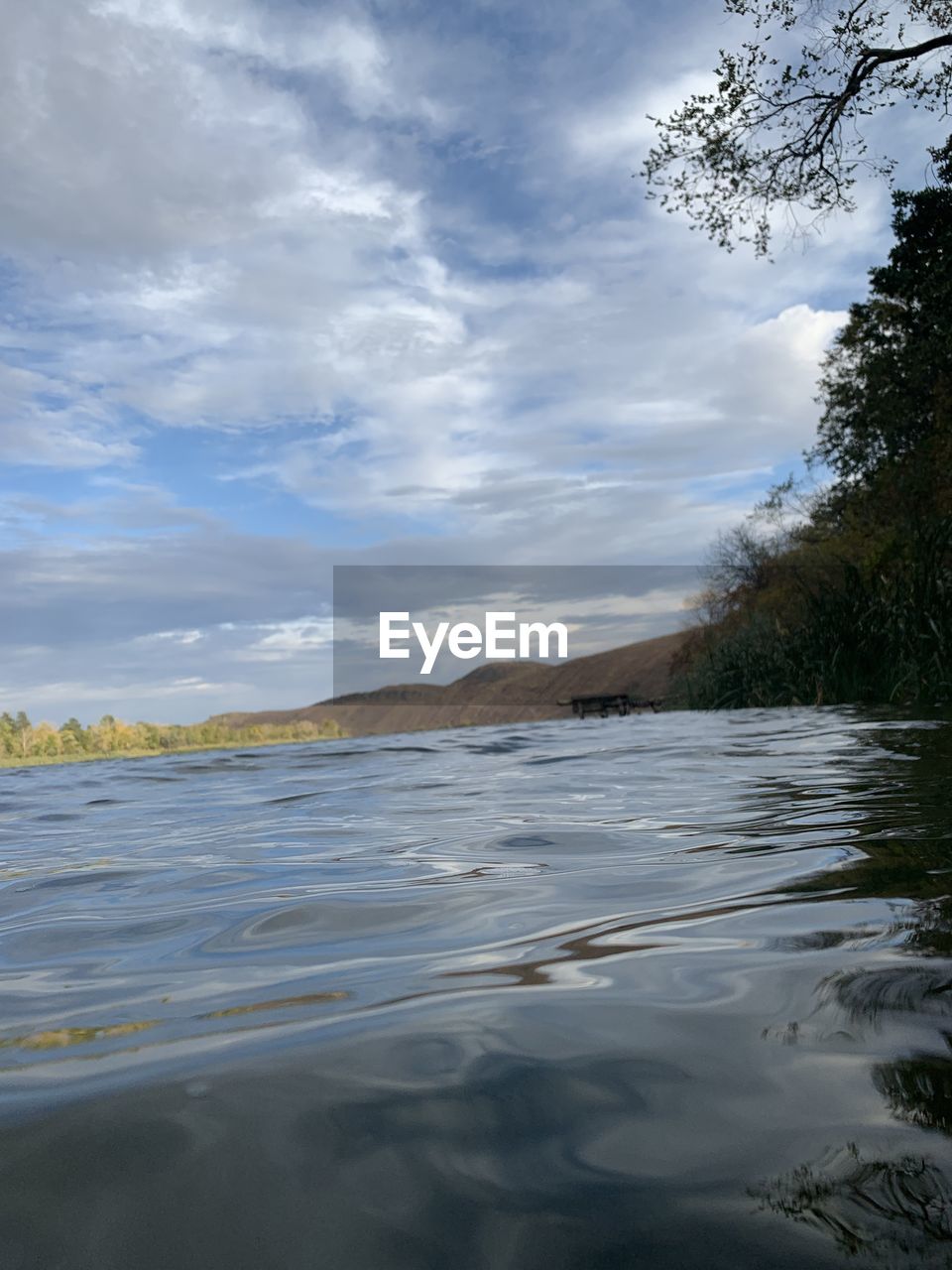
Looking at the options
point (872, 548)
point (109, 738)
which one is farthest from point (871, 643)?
point (109, 738)

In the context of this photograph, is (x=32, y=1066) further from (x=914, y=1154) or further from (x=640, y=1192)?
(x=914, y=1154)

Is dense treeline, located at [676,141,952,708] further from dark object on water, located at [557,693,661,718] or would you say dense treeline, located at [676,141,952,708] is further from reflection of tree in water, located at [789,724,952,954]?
reflection of tree in water, located at [789,724,952,954]

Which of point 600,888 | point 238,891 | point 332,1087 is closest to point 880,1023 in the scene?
point 332,1087

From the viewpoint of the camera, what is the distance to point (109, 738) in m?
34.5

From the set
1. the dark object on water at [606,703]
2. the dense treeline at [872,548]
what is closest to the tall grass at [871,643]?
the dense treeline at [872,548]

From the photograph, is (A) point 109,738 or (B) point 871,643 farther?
(A) point 109,738

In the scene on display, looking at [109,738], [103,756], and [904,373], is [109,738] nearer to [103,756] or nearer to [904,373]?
[103,756]

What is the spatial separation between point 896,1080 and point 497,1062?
0.33 meters

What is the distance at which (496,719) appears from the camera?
166 feet

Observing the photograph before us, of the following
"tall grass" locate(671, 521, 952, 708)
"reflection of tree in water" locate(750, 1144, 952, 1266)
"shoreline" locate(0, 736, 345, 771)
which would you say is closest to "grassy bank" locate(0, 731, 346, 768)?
"shoreline" locate(0, 736, 345, 771)

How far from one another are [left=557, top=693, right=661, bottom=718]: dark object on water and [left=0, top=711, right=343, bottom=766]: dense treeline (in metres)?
8.66

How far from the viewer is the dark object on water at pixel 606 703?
81.9 feet

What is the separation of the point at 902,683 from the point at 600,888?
7.65 metres

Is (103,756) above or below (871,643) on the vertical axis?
below
